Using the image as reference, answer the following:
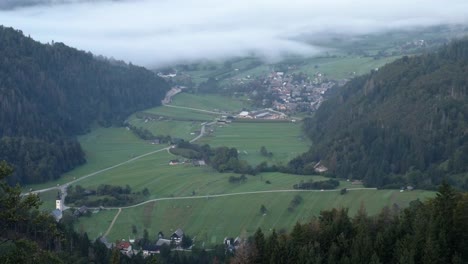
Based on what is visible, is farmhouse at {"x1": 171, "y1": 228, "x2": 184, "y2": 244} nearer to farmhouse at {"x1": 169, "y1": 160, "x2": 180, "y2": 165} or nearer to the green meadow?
the green meadow

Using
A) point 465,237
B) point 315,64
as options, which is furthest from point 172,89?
point 465,237

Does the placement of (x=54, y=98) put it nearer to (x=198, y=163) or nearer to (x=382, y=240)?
(x=198, y=163)

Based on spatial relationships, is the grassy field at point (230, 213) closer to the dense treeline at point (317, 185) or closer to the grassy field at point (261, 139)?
the dense treeline at point (317, 185)

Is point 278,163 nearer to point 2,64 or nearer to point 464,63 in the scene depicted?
point 464,63

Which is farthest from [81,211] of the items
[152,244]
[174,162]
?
[174,162]

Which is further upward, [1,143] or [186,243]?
[1,143]

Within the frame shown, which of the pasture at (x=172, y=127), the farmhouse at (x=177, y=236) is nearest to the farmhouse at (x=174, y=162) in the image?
the pasture at (x=172, y=127)

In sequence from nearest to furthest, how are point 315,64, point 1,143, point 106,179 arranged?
point 106,179, point 1,143, point 315,64
